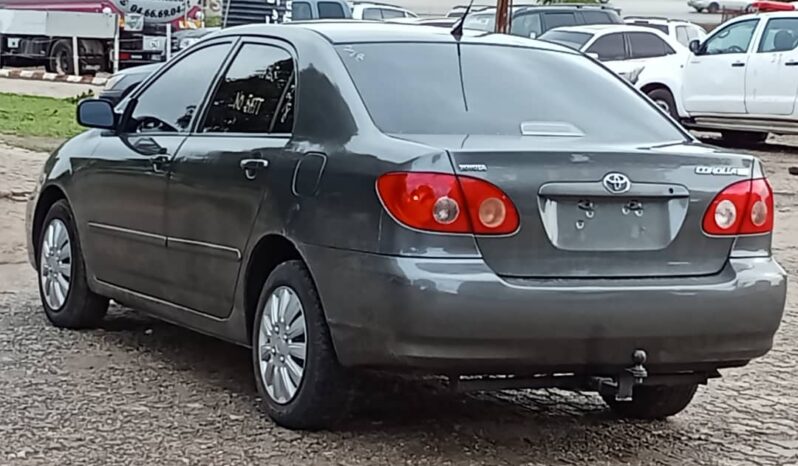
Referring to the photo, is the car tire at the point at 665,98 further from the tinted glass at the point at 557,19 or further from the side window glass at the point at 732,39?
the tinted glass at the point at 557,19

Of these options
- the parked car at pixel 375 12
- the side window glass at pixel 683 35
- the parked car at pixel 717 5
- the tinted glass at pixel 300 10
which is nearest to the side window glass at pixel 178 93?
the side window glass at pixel 683 35

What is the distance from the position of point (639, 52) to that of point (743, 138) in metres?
2.15

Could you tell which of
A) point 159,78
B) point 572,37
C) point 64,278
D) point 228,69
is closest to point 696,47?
point 572,37

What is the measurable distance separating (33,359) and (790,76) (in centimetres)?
1307

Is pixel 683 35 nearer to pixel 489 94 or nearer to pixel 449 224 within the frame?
pixel 489 94

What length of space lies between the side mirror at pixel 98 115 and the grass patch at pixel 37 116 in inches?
377

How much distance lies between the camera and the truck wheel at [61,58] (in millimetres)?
29719

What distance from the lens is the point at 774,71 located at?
57.0 ft

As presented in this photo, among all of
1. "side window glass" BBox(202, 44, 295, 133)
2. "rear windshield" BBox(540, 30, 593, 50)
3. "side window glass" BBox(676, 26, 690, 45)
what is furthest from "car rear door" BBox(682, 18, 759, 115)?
"side window glass" BBox(202, 44, 295, 133)

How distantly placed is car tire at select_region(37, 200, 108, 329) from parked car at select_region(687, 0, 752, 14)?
38.1m

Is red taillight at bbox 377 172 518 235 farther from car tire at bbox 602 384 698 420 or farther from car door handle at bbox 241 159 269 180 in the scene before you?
car tire at bbox 602 384 698 420

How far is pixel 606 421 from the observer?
549cm

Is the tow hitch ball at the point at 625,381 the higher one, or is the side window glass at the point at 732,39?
the side window glass at the point at 732,39

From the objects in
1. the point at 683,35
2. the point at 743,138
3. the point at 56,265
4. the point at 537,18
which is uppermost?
the point at 537,18
